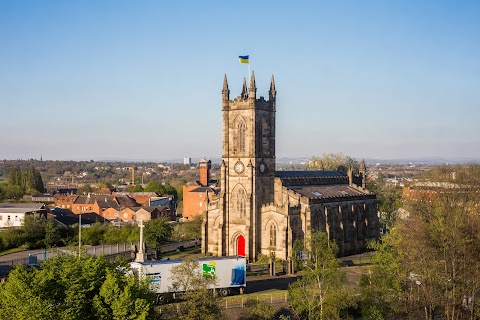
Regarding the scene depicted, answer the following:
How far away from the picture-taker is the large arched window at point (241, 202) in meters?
67.9

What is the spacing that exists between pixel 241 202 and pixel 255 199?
1.85 meters

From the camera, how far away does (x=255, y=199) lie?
6725cm

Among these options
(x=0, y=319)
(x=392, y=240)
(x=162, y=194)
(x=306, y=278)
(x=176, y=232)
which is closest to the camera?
(x=0, y=319)

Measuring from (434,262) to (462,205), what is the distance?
25.2 ft

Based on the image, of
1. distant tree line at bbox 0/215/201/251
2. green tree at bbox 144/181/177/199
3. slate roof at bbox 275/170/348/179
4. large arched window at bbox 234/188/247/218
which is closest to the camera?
large arched window at bbox 234/188/247/218

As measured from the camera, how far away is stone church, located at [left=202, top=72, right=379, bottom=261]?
66.8 meters

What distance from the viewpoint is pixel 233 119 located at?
68.8 meters

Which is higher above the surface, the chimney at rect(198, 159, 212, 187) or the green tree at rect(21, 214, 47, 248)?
the chimney at rect(198, 159, 212, 187)

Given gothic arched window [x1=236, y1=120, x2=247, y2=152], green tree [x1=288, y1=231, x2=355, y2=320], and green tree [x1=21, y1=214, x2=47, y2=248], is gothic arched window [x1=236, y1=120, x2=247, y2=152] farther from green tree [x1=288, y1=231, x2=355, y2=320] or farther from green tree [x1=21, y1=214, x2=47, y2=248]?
green tree [x1=288, y1=231, x2=355, y2=320]

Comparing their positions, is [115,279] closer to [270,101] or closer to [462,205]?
[462,205]

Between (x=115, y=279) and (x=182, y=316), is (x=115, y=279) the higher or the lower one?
the higher one

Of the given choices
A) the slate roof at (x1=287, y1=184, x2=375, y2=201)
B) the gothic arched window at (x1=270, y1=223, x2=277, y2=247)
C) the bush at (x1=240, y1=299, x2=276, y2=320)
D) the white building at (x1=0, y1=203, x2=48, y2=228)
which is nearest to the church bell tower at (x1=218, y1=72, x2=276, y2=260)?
the gothic arched window at (x1=270, y1=223, x2=277, y2=247)

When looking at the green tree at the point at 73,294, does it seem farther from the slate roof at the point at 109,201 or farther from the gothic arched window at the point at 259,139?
the slate roof at the point at 109,201

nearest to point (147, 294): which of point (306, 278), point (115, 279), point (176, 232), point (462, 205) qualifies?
point (115, 279)
